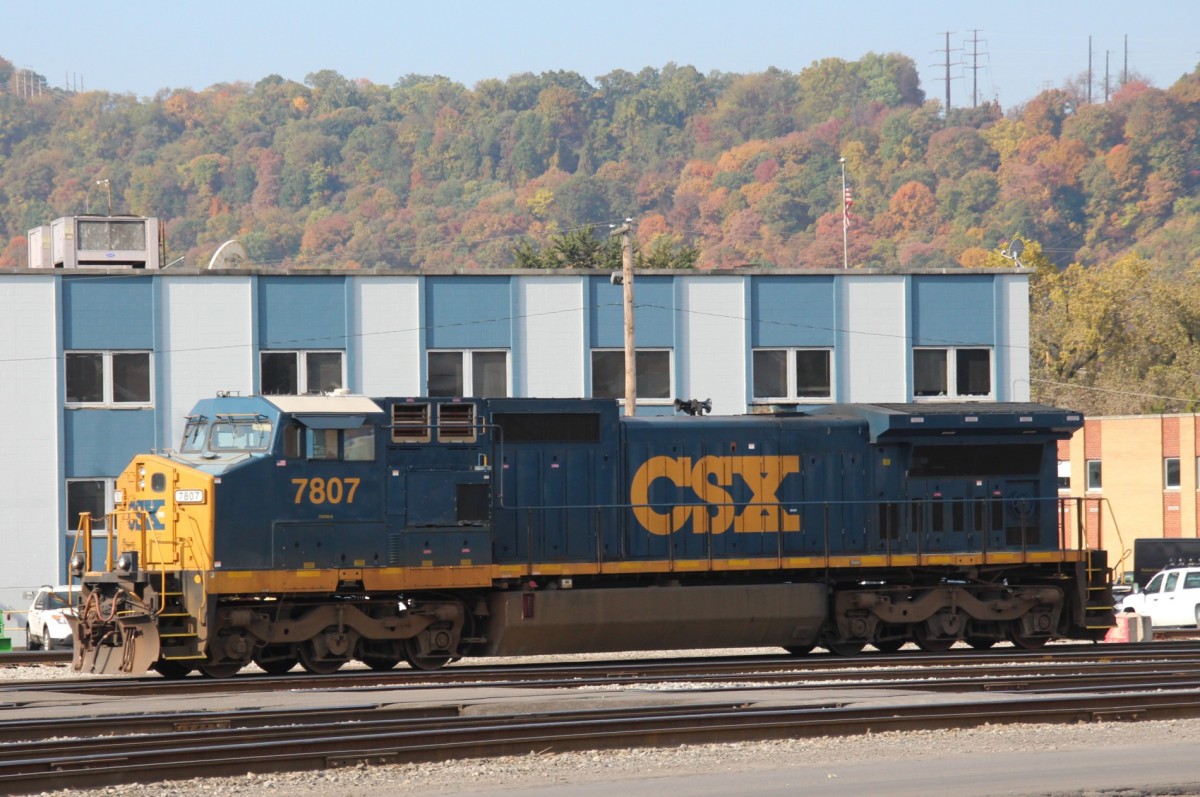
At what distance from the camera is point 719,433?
2034 cm

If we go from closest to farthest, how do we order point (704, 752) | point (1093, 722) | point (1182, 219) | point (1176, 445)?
point (704, 752)
point (1093, 722)
point (1176, 445)
point (1182, 219)

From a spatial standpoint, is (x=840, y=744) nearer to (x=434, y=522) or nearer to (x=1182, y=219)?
(x=434, y=522)

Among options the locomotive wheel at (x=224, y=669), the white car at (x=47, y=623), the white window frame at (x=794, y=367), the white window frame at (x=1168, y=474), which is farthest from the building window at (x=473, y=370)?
the white window frame at (x=1168, y=474)

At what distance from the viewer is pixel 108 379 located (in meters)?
33.0

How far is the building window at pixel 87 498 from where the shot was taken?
3266cm

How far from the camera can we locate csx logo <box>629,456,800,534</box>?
2000 cm

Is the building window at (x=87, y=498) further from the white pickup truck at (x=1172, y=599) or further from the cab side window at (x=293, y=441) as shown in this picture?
the white pickup truck at (x=1172, y=599)

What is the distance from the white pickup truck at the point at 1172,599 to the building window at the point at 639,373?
36.5ft

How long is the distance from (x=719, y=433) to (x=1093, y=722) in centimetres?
775

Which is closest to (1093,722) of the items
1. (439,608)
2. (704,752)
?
(704,752)

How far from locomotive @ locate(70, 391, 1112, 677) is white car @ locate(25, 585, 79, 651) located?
12.6 metres

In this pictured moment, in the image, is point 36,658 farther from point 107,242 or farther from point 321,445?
point 107,242

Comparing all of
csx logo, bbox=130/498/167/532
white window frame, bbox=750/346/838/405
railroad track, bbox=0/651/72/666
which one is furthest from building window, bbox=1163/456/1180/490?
csx logo, bbox=130/498/167/532

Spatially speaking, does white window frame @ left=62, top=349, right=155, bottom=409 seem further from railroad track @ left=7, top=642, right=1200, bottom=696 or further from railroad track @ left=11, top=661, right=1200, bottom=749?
railroad track @ left=11, top=661, right=1200, bottom=749
